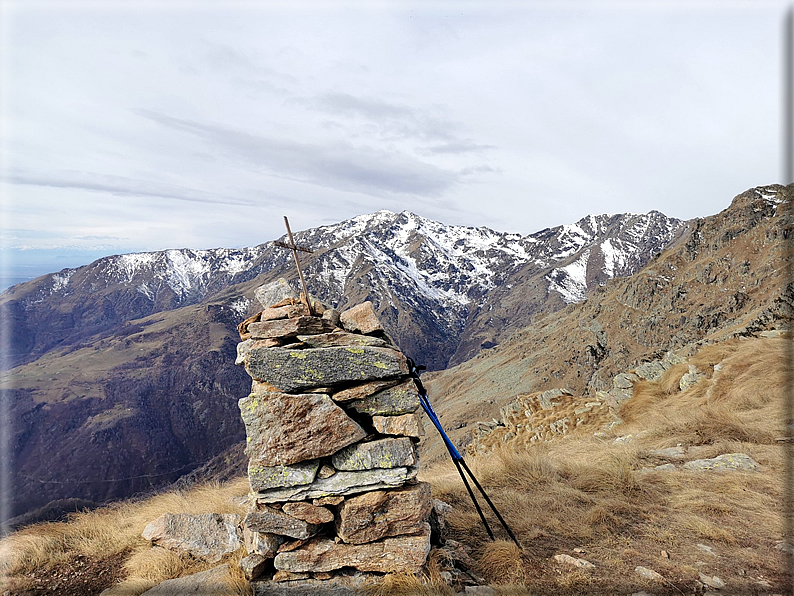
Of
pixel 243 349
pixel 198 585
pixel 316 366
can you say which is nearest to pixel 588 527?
pixel 316 366

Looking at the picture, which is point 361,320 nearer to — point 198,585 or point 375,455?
point 375,455

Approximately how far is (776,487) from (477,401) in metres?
85.3

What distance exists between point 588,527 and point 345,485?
443 centimetres

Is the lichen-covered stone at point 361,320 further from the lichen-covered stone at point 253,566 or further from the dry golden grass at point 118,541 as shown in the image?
the dry golden grass at point 118,541

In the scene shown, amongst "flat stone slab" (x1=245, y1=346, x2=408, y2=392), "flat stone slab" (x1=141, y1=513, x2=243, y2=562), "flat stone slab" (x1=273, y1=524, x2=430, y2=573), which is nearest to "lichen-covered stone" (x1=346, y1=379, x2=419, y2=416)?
"flat stone slab" (x1=245, y1=346, x2=408, y2=392)

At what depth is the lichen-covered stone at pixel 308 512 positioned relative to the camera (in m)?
6.07

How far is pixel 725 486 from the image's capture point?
8258mm

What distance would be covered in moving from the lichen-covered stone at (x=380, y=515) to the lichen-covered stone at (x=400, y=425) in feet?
2.85

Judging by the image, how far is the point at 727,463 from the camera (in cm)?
939

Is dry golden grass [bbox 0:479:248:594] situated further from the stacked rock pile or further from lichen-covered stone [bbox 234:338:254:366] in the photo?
lichen-covered stone [bbox 234:338:254:366]

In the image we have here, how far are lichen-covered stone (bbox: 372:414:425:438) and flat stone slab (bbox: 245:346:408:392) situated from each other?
2.29 feet

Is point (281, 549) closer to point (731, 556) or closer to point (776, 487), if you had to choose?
point (731, 556)

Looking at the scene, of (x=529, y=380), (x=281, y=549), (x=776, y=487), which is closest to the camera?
(x=281, y=549)

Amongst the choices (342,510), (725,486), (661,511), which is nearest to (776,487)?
(725,486)
